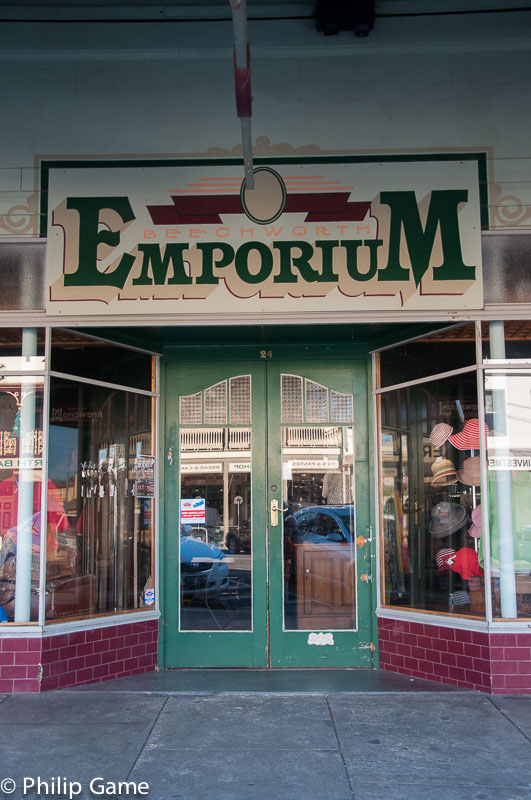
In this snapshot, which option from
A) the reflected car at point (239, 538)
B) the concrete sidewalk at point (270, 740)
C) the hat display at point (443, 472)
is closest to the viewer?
the concrete sidewalk at point (270, 740)

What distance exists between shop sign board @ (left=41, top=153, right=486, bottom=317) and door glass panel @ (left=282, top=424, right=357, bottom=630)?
55.9 inches

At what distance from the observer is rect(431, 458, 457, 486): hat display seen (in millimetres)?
6832

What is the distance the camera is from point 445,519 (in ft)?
22.4

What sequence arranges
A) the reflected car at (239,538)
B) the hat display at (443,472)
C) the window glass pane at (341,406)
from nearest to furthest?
the hat display at (443,472)
the reflected car at (239,538)
the window glass pane at (341,406)

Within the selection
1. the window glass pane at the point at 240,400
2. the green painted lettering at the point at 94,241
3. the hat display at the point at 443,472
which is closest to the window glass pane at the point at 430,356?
the hat display at the point at 443,472

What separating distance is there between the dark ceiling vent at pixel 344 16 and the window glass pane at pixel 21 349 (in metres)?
3.65

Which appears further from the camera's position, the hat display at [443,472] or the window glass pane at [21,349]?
the hat display at [443,472]

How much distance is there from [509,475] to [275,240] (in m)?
2.78

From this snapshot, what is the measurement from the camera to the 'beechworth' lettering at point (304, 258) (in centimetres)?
651

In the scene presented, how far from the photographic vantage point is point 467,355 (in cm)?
656

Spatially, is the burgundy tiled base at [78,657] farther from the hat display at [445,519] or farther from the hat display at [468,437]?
the hat display at [468,437]

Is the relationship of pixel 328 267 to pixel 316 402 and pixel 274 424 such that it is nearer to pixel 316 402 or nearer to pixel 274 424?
pixel 316 402

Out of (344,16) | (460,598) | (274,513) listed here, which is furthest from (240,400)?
(344,16)

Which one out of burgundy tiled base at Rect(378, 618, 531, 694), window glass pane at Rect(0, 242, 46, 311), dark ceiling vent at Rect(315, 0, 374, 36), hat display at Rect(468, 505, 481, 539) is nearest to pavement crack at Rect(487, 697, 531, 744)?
burgundy tiled base at Rect(378, 618, 531, 694)
